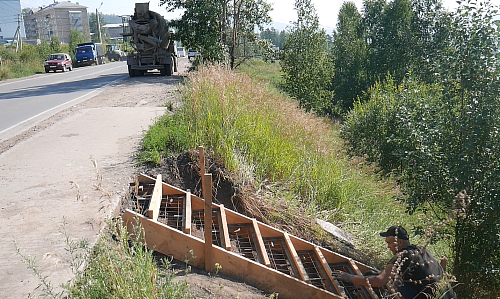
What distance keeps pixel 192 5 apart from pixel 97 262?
61.5ft

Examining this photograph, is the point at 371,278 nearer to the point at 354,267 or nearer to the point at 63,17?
the point at 354,267

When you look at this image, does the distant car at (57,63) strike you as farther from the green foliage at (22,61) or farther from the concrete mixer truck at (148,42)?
the concrete mixer truck at (148,42)

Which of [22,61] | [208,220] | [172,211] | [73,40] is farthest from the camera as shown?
[73,40]

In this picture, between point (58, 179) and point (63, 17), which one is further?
point (63, 17)

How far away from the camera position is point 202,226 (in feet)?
19.4

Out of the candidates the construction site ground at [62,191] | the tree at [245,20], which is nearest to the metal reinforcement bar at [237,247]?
the construction site ground at [62,191]

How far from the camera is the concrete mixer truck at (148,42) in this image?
2203cm

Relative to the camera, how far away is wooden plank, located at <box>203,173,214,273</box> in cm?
443

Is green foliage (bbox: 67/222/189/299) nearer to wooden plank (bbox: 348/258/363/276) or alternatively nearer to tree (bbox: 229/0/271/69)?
wooden plank (bbox: 348/258/363/276)

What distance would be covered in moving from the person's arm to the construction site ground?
3.93ft

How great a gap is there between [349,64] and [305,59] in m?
18.2

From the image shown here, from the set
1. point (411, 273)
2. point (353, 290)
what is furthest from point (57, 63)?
point (411, 273)

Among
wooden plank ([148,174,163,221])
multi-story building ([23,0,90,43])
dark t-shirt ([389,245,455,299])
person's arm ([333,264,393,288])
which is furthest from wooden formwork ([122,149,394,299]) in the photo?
multi-story building ([23,0,90,43])

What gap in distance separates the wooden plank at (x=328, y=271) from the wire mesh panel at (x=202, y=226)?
1.32 metres
